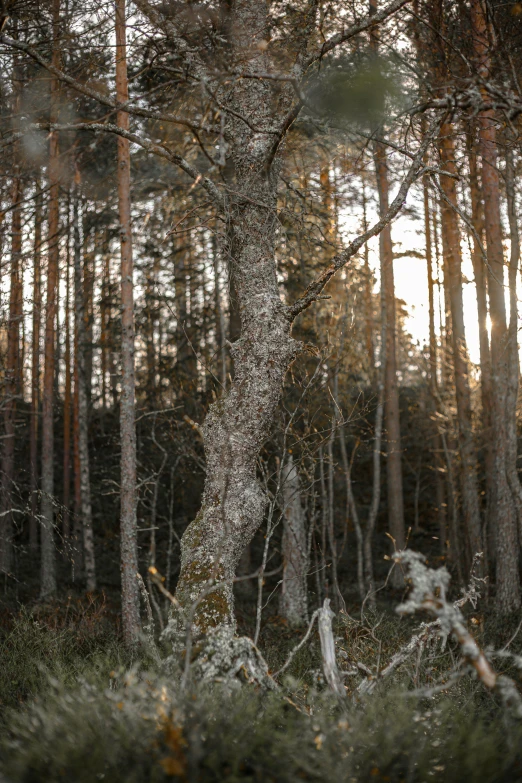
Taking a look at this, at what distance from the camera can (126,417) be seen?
8016mm

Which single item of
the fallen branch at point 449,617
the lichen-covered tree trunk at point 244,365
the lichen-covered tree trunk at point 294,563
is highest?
the lichen-covered tree trunk at point 244,365

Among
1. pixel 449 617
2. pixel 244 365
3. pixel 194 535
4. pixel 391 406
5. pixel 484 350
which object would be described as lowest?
pixel 449 617

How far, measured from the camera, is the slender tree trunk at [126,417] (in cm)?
765

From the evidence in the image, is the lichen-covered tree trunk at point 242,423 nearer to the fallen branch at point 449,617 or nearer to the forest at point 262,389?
the forest at point 262,389

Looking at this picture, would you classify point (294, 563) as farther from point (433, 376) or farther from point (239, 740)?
point (239, 740)

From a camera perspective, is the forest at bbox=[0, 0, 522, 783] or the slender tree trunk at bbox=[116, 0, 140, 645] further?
the slender tree trunk at bbox=[116, 0, 140, 645]

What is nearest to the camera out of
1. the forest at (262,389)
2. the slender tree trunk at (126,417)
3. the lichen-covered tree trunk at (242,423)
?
the forest at (262,389)

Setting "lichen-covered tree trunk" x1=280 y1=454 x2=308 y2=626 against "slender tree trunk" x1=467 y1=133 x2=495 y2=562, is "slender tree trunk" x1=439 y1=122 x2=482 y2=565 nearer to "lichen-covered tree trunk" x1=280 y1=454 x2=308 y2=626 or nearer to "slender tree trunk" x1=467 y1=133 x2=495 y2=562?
"slender tree trunk" x1=467 y1=133 x2=495 y2=562

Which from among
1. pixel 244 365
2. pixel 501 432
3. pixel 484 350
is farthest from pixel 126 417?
pixel 484 350

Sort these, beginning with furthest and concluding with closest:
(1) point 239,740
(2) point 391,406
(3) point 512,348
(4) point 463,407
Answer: (2) point 391,406
(4) point 463,407
(3) point 512,348
(1) point 239,740

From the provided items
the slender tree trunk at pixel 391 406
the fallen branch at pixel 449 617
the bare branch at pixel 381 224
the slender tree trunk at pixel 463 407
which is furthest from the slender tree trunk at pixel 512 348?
the fallen branch at pixel 449 617

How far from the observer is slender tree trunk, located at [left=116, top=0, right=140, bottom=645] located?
7648 millimetres

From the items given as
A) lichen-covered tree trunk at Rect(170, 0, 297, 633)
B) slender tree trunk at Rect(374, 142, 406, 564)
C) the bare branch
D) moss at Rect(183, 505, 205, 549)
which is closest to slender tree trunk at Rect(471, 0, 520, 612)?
slender tree trunk at Rect(374, 142, 406, 564)

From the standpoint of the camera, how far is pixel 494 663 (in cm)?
617
